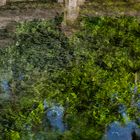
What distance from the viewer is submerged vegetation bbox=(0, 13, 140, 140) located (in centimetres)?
1472

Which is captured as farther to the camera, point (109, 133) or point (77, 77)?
point (77, 77)

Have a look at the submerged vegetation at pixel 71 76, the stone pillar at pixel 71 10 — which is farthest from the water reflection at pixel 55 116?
the stone pillar at pixel 71 10

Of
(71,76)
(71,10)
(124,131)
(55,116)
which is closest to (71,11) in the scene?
(71,10)

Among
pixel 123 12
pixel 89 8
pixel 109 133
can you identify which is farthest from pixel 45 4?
pixel 109 133

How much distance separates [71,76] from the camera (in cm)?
1859

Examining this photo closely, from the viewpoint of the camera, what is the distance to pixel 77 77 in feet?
60.7

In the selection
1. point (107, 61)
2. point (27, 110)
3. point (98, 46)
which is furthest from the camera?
point (98, 46)

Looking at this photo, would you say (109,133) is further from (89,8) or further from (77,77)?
(89,8)

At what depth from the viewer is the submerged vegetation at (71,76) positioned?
14.7 m

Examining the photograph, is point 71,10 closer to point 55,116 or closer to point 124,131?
point 55,116

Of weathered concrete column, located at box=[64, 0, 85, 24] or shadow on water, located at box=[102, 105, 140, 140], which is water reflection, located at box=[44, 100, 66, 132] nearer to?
shadow on water, located at box=[102, 105, 140, 140]

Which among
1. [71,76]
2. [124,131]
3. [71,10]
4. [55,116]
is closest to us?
[124,131]

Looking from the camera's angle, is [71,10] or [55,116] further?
[71,10]

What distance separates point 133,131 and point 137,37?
35.1ft
